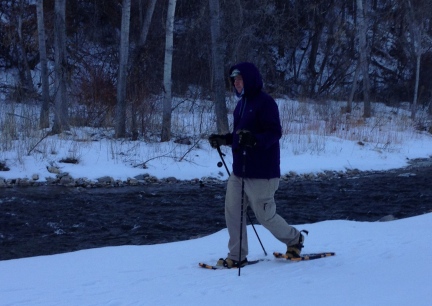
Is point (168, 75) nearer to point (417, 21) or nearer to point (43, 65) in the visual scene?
point (43, 65)

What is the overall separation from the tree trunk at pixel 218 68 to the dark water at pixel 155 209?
2.96m

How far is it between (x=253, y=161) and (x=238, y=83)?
728 millimetres

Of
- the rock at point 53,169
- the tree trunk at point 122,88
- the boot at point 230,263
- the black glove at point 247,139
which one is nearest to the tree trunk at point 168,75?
the tree trunk at point 122,88

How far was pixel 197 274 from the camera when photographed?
5.13 meters

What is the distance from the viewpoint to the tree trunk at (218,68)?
15.3 m

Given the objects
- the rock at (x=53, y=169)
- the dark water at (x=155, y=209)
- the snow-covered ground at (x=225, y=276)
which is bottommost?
the dark water at (x=155, y=209)

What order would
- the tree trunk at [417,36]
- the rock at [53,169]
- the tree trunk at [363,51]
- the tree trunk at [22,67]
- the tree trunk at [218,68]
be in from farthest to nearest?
the tree trunk at [417,36], the tree trunk at [363,51], the tree trunk at [22,67], the tree trunk at [218,68], the rock at [53,169]

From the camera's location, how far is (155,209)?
10.0 metres

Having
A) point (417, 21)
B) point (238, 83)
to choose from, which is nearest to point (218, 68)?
point (238, 83)

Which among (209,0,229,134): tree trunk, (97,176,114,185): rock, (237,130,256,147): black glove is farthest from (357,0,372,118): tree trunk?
(237,130,256,147): black glove

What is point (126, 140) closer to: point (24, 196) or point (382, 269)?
point (24, 196)

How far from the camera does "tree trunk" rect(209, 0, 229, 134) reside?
15.3 m

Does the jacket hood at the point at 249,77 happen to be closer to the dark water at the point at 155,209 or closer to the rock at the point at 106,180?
the dark water at the point at 155,209

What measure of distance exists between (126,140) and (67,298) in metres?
10.7
